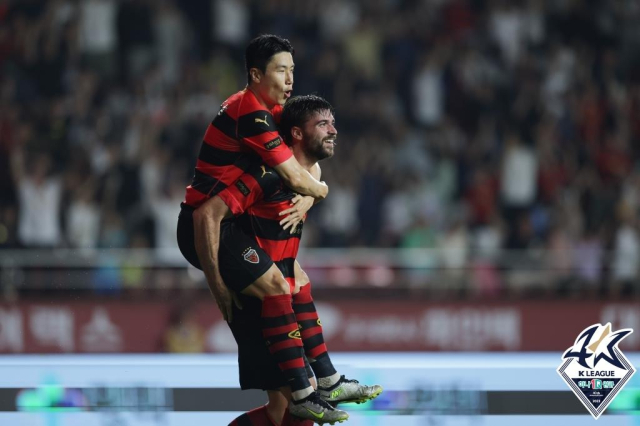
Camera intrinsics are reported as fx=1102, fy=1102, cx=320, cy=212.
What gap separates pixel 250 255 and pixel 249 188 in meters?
0.31

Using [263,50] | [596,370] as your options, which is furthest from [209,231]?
[596,370]

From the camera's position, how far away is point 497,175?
1288 cm

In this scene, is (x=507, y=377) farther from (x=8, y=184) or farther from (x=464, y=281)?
(x=8, y=184)

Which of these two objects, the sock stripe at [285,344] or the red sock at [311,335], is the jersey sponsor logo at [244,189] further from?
the sock stripe at [285,344]

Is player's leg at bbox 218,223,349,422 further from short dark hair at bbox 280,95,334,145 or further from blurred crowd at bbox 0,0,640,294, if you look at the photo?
blurred crowd at bbox 0,0,640,294

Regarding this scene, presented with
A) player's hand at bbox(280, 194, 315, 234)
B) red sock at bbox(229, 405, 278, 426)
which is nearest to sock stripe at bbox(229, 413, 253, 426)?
red sock at bbox(229, 405, 278, 426)

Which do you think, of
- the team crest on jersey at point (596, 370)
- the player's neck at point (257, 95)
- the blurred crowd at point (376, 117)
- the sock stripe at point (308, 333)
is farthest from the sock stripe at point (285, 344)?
the blurred crowd at point (376, 117)

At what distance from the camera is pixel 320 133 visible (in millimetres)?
5137

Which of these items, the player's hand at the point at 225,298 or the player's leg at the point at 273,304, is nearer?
the player's leg at the point at 273,304

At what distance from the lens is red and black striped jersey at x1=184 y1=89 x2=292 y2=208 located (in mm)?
4953

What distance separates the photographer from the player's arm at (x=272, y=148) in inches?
195

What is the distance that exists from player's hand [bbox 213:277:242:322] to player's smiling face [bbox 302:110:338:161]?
75cm

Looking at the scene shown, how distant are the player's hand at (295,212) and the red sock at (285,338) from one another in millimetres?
359

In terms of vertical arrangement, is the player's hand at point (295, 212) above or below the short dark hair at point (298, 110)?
below
